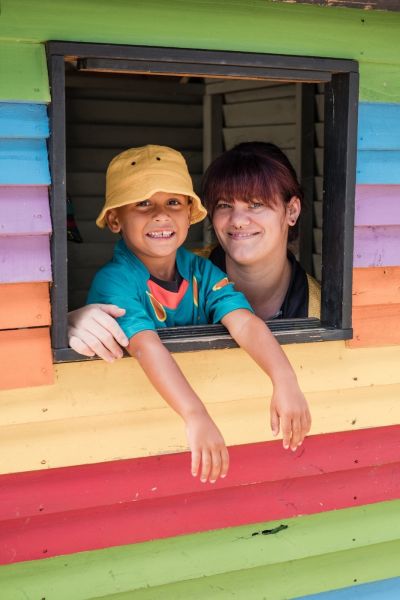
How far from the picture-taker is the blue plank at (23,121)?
8.56 ft

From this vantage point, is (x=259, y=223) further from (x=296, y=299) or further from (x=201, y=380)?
(x=201, y=380)

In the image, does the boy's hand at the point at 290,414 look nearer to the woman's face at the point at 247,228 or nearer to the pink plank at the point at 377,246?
the pink plank at the point at 377,246

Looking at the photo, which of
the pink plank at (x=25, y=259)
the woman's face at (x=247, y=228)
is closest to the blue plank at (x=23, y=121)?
the pink plank at (x=25, y=259)

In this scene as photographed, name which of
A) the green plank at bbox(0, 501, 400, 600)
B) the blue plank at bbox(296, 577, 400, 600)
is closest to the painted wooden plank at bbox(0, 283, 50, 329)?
the green plank at bbox(0, 501, 400, 600)

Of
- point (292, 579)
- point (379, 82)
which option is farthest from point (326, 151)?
point (292, 579)

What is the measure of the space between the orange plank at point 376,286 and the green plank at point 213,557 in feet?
2.77

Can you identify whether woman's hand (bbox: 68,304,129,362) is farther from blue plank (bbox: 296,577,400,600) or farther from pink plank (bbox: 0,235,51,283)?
blue plank (bbox: 296,577,400,600)

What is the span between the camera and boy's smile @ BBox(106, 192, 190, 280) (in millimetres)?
3027

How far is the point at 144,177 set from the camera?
2.96 meters

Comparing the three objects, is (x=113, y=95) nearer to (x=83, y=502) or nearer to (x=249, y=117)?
(x=249, y=117)

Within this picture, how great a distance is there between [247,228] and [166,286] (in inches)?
19.7

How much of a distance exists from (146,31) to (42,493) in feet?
4.90

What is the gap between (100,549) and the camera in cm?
299

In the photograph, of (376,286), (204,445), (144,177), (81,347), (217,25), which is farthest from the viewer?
(376,286)
